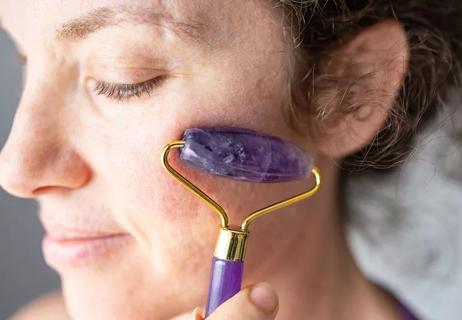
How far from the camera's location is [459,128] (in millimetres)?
1293

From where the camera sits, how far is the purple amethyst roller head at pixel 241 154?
802mm

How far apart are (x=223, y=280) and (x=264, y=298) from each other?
0.05 metres

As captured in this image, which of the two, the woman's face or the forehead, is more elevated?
the forehead

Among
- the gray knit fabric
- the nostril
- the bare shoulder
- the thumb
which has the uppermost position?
Result: the nostril

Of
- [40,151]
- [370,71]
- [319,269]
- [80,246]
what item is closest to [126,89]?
[40,151]

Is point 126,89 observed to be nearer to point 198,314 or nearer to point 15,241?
point 198,314

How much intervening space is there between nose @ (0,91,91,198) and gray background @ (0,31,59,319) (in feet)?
1.23

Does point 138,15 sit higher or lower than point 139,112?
higher

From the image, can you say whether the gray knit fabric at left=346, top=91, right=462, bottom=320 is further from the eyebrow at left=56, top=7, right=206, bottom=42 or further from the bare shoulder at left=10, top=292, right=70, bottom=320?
the eyebrow at left=56, top=7, right=206, bottom=42

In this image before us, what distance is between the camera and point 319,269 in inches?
45.4

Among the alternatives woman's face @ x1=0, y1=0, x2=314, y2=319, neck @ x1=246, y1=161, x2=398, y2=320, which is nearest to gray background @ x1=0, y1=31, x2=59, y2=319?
woman's face @ x1=0, y1=0, x2=314, y2=319

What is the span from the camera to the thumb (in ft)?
2.54

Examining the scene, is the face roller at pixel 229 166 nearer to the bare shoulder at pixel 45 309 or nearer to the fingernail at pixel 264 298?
the fingernail at pixel 264 298

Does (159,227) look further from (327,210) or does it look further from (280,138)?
(327,210)
